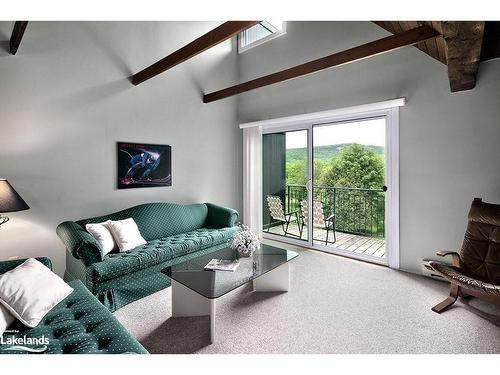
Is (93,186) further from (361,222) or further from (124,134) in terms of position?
(361,222)

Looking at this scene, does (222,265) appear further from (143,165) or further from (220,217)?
(143,165)

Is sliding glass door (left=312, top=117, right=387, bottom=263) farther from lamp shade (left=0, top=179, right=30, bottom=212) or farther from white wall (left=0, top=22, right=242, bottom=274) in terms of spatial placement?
lamp shade (left=0, top=179, right=30, bottom=212)

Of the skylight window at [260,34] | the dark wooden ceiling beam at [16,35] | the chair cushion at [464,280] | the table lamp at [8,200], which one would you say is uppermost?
the skylight window at [260,34]

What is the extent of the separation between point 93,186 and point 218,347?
8.26 ft

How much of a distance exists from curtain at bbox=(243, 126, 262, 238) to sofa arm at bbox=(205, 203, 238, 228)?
870mm

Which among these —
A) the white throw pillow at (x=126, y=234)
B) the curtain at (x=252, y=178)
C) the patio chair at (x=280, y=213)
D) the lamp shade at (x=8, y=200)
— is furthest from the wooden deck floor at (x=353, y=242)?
the lamp shade at (x=8, y=200)

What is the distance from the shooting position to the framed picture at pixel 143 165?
354 cm

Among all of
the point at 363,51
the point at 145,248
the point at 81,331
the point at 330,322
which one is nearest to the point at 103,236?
the point at 145,248

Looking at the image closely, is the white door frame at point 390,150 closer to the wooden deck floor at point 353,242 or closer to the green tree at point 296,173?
the wooden deck floor at point 353,242

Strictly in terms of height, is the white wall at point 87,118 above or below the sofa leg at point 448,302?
above

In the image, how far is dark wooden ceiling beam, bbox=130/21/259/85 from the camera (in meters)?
2.08

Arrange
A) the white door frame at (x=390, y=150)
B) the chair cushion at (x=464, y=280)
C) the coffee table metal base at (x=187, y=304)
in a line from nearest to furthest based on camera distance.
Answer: the chair cushion at (x=464, y=280) < the coffee table metal base at (x=187, y=304) < the white door frame at (x=390, y=150)

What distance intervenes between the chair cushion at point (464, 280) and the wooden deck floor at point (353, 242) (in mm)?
1311

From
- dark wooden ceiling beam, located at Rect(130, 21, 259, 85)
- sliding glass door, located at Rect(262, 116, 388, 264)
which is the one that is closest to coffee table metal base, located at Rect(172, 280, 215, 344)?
dark wooden ceiling beam, located at Rect(130, 21, 259, 85)
